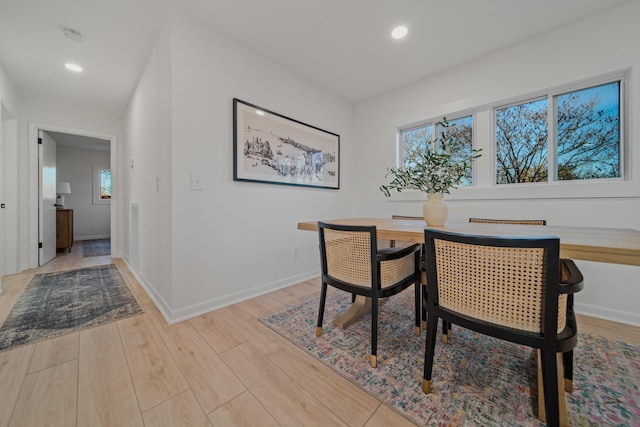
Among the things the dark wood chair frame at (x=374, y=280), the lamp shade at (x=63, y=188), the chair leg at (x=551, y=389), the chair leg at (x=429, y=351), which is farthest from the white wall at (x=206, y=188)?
the lamp shade at (x=63, y=188)

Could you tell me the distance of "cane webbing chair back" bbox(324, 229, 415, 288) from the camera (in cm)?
132

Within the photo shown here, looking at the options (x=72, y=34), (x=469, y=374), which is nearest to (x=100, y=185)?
(x=72, y=34)

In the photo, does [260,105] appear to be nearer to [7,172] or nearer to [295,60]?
[295,60]

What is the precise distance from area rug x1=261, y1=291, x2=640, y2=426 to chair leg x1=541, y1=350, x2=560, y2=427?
21cm

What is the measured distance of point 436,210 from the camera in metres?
1.57

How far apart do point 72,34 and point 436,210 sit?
3323 millimetres

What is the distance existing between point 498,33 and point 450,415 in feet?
9.29

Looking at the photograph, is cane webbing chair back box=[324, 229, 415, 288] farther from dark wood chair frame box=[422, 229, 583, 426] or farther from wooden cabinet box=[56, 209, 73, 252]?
wooden cabinet box=[56, 209, 73, 252]

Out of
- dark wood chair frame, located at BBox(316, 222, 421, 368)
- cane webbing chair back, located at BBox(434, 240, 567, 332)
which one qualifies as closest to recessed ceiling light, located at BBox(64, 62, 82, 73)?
dark wood chair frame, located at BBox(316, 222, 421, 368)

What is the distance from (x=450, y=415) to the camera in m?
0.99

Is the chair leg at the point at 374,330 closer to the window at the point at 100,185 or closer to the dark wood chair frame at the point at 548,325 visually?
the dark wood chair frame at the point at 548,325

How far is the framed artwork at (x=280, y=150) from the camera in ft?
7.15

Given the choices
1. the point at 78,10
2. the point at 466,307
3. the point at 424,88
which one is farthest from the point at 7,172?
the point at 424,88

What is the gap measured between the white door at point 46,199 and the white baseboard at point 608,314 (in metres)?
6.13
